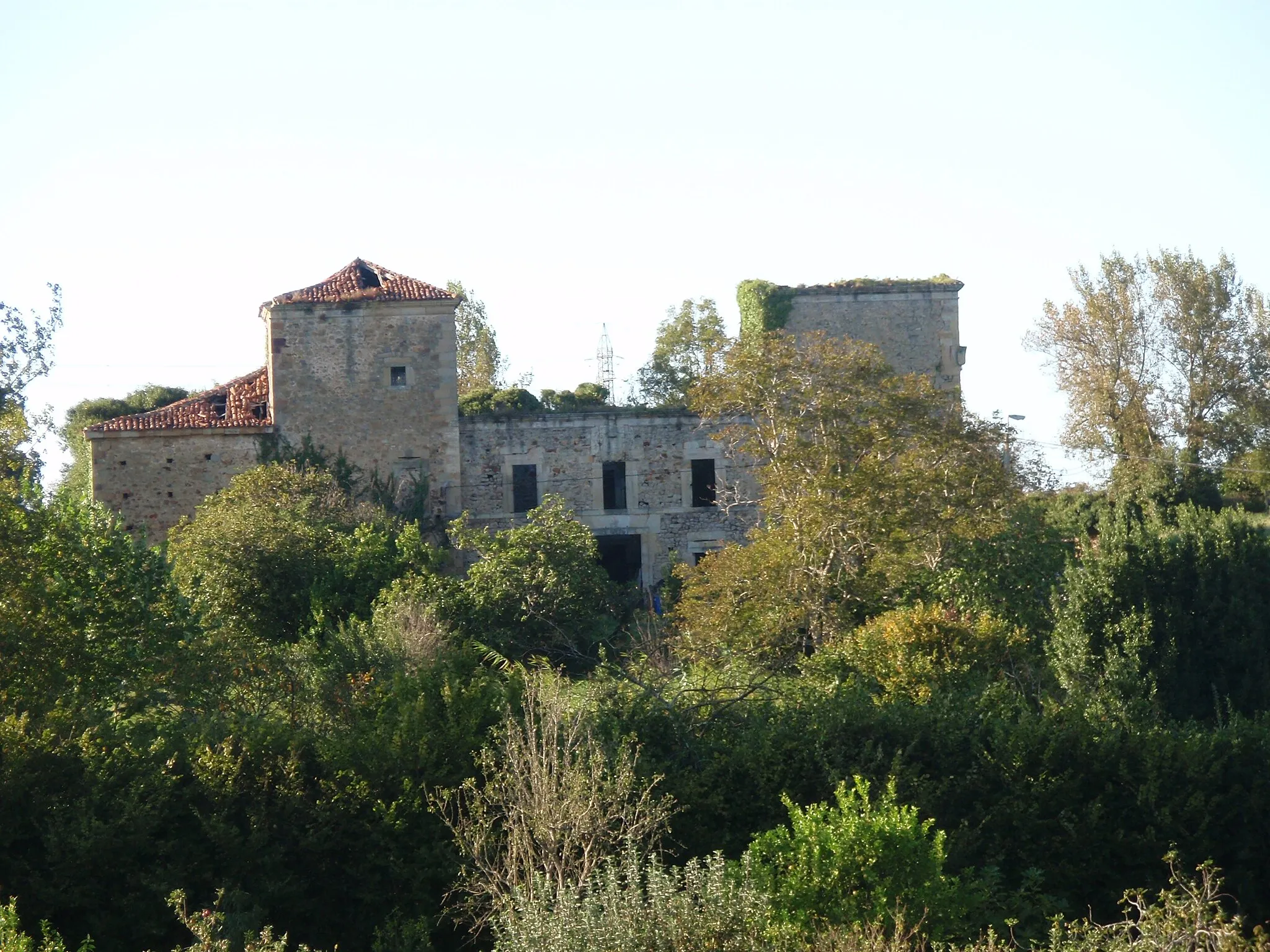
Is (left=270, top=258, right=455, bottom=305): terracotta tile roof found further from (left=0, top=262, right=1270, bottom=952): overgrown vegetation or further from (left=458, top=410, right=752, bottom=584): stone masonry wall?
(left=0, top=262, right=1270, bottom=952): overgrown vegetation

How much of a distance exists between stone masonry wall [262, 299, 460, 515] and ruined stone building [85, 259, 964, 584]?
0.09 feet

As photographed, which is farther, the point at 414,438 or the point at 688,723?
the point at 414,438

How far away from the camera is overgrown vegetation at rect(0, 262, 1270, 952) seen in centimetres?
1090

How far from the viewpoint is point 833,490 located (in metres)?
22.5

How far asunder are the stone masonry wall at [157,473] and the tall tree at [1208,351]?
25539 millimetres

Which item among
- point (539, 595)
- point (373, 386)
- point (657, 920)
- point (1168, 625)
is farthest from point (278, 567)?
point (657, 920)

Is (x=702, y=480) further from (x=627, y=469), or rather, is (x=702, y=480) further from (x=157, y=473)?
(x=157, y=473)

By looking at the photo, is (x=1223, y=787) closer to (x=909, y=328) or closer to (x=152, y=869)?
(x=152, y=869)

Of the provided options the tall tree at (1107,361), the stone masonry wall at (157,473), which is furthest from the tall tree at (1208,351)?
the stone masonry wall at (157,473)

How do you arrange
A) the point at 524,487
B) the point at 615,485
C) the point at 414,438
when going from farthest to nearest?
1. the point at 615,485
2. the point at 524,487
3. the point at 414,438

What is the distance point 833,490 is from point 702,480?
30.4ft

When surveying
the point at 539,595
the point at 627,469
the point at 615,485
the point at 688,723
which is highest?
the point at 627,469

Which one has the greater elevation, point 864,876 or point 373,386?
point 373,386

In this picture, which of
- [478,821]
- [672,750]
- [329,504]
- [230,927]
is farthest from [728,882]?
[329,504]
